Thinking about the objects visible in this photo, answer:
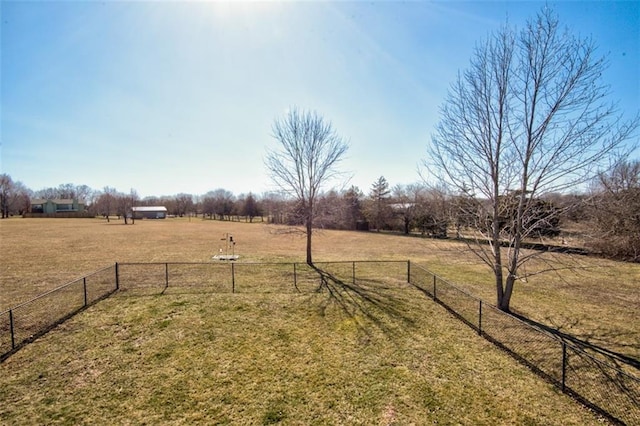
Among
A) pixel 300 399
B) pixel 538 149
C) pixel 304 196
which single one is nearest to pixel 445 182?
pixel 538 149

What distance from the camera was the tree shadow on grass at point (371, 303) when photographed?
833 centimetres

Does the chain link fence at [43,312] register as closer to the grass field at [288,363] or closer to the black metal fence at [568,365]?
the grass field at [288,363]

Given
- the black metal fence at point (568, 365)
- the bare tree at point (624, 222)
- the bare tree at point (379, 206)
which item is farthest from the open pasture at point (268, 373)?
the bare tree at point (379, 206)

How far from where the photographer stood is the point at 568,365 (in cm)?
620

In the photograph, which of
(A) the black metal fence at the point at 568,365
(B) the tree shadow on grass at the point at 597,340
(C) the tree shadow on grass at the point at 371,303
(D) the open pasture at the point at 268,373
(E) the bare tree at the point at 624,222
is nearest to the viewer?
(D) the open pasture at the point at 268,373

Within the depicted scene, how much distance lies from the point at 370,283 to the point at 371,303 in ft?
8.91

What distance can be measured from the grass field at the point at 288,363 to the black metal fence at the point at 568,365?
0.40 meters

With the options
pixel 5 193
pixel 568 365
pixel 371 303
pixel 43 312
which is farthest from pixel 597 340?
pixel 5 193

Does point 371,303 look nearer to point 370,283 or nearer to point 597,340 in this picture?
point 370,283

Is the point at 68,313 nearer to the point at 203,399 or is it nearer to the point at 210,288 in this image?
the point at 210,288

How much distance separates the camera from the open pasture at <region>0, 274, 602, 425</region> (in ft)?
15.5

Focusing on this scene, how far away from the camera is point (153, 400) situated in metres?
5.00

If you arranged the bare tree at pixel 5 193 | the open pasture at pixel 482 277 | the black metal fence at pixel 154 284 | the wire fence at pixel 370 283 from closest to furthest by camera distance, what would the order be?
1. the wire fence at pixel 370 283
2. the black metal fence at pixel 154 284
3. the open pasture at pixel 482 277
4. the bare tree at pixel 5 193

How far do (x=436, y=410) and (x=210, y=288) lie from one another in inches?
Answer: 366
